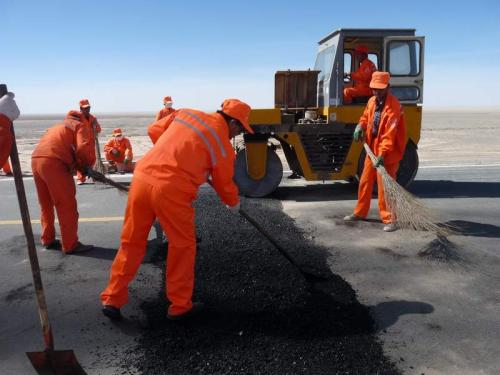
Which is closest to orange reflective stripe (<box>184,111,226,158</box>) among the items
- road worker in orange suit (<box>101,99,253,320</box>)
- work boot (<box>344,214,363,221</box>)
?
road worker in orange suit (<box>101,99,253,320</box>)

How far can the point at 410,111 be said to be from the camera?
23.1ft

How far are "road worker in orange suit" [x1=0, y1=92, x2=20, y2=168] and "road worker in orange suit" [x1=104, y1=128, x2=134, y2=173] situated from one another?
6.98m

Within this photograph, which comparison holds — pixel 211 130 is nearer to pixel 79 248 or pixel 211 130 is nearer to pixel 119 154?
pixel 79 248

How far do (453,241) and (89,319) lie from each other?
12.8 feet

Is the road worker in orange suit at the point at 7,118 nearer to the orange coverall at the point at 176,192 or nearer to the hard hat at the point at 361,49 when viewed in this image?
the orange coverall at the point at 176,192

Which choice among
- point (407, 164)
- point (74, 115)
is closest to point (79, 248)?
point (74, 115)

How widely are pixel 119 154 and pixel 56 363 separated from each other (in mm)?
7898

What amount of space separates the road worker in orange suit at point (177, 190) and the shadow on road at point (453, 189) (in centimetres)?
516

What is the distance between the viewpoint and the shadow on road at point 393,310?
3159 mm

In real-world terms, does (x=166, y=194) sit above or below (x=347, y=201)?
above

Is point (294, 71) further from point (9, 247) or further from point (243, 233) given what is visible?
point (9, 247)

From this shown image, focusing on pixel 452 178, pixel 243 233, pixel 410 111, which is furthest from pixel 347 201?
pixel 452 178

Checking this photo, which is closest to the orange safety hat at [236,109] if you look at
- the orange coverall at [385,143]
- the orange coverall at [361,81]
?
the orange coverall at [385,143]

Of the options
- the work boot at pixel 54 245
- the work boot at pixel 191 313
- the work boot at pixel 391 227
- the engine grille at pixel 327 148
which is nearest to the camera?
the work boot at pixel 191 313
